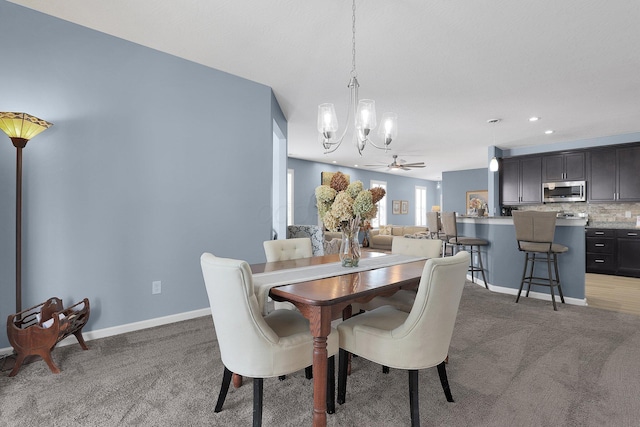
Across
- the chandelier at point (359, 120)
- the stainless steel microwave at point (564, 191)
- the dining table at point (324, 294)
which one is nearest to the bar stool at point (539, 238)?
the chandelier at point (359, 120)

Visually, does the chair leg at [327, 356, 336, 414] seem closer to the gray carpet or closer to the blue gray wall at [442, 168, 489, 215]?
the gray carpet

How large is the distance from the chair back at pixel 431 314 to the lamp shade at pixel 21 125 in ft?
9.00

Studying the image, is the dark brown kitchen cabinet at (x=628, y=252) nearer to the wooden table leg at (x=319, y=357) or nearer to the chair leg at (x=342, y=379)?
the chair leg at (x=342, y=379)

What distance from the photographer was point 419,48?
9.38 feet

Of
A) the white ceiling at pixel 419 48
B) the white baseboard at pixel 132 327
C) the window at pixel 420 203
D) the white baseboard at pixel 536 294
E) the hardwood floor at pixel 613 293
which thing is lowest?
→ the hardwood floor at pixel 613 293

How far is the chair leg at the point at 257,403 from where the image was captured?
4.83ft

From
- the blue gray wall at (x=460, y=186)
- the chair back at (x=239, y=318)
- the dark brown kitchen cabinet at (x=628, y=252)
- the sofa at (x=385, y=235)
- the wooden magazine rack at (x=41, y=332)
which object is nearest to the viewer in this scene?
the chair back at (x=239, y=318)

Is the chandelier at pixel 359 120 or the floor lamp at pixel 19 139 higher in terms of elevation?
the chandelier at pixel 359 120

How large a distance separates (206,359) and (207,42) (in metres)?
2.65

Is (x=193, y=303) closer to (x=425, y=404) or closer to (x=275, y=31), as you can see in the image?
(x=425, y=404)

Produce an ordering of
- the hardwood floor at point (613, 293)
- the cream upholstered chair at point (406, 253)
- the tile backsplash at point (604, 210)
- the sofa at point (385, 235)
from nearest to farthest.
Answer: the cream upholstered chair at point (406, 253), the hardwood floor at point (613, 293), the tile backsplash at point (604, 210), the sofa at point (385, 235)

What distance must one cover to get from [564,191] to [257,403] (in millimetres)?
7014

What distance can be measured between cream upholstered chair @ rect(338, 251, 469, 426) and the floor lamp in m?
2.40

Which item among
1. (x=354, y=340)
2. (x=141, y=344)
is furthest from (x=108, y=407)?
(x=354, y=340)
